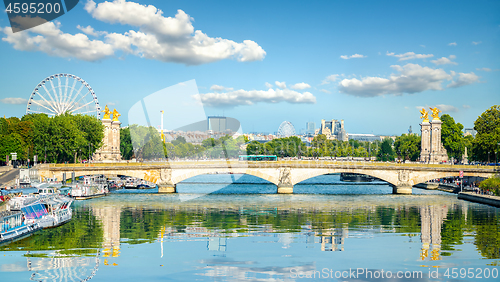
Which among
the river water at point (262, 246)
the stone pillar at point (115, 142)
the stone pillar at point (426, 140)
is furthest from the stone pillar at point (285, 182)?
the stone pillar at point (115, 142)

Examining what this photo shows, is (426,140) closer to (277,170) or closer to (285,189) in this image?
(285,189)

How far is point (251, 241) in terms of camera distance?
3734cm

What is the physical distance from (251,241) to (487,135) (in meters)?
78.6

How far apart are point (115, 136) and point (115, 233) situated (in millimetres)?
62725

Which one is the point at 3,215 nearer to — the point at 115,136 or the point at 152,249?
the point at 152,249

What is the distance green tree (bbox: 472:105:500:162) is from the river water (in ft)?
133

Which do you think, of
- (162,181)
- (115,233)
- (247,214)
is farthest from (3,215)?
(162,181)

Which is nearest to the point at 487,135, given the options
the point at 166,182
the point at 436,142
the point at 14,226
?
the point at 436,142

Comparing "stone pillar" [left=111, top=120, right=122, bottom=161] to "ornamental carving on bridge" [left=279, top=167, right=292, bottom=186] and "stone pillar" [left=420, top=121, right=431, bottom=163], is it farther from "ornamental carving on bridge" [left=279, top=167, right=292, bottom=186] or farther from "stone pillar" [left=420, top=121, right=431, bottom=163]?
"stone pillar" [left=420, top=121, right=431, bottom=163]

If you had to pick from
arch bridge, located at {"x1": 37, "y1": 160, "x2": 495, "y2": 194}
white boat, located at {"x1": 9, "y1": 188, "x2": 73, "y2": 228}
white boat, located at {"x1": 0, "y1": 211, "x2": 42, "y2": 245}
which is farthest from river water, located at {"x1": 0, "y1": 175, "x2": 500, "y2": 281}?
arch bridge, located at {"x1": 37, "y1": 160, "x2": 495, "y2": 194}

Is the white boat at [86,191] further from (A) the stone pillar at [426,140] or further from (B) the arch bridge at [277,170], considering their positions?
(A) the stone pillar at [426,140]

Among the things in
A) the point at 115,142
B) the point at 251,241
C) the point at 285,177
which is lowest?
the point at 251,241

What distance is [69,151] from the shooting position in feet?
333

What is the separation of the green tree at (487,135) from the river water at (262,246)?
40.4m
